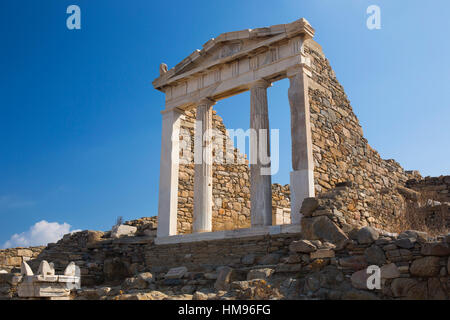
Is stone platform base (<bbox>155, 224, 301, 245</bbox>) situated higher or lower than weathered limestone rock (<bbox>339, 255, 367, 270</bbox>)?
higher

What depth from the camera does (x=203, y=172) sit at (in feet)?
38.9

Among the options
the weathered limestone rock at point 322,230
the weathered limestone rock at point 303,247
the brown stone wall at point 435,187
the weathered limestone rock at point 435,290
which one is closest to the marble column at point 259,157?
the weathered limestone rock at point 322,230

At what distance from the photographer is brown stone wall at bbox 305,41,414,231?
33.4 ft

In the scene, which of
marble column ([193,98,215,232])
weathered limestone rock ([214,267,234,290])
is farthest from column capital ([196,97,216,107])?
weathered limestone rock ([214,267,234,290])

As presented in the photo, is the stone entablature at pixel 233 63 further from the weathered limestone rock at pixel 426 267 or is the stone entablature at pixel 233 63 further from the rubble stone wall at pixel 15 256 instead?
the rubble stone wall at pixel 15 256

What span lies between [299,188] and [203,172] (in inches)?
124

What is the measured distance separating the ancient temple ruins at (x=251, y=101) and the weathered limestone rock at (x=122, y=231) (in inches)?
69.8

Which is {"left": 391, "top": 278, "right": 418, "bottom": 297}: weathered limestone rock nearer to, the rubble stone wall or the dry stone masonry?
the dry stone masonry

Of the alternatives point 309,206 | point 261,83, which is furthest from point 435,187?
point 309,206

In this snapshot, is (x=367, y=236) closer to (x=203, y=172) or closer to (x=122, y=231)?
(x=203, y=172)

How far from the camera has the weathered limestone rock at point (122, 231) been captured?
44.2 ft

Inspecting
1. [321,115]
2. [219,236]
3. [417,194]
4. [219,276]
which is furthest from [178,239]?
[417,194]

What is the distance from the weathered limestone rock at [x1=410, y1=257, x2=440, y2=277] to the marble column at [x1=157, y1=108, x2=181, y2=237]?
7227 mm
